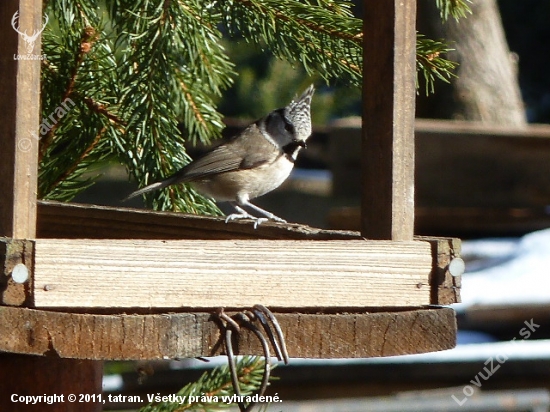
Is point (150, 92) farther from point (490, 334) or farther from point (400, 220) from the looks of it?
point (490, 334)

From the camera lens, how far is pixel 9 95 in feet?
6.40

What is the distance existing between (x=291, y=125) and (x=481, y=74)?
1.95m

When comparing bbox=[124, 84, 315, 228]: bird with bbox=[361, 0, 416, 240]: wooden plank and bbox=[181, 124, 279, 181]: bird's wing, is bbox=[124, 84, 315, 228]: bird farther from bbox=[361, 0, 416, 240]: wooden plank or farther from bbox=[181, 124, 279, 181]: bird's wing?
bbox=[361, 0, 416, 240]: wooden plank

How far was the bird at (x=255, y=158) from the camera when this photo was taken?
3598 millimetres

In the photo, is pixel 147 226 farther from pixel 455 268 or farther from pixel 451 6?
pixel 451 6

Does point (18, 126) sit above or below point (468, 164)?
below

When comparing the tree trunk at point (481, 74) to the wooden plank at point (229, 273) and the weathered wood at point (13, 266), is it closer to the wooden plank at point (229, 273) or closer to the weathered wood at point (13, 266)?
the wooden plank at point (229, 273)

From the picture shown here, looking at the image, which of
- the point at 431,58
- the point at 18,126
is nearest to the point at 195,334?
the point at 18,126

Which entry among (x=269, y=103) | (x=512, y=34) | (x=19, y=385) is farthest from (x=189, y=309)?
(x=512, y=34)

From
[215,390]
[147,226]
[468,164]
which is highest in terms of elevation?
[468,164]

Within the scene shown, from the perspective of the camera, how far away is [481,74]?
5.21 meters

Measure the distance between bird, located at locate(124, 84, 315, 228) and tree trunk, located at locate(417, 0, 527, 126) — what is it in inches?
51.5

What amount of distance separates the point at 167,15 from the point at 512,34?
7890 mm

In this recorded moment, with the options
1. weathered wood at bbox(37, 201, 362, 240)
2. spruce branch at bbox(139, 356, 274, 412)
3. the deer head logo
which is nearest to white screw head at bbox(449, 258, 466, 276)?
weathered wood at bbox(37, 201, 362, 240)
